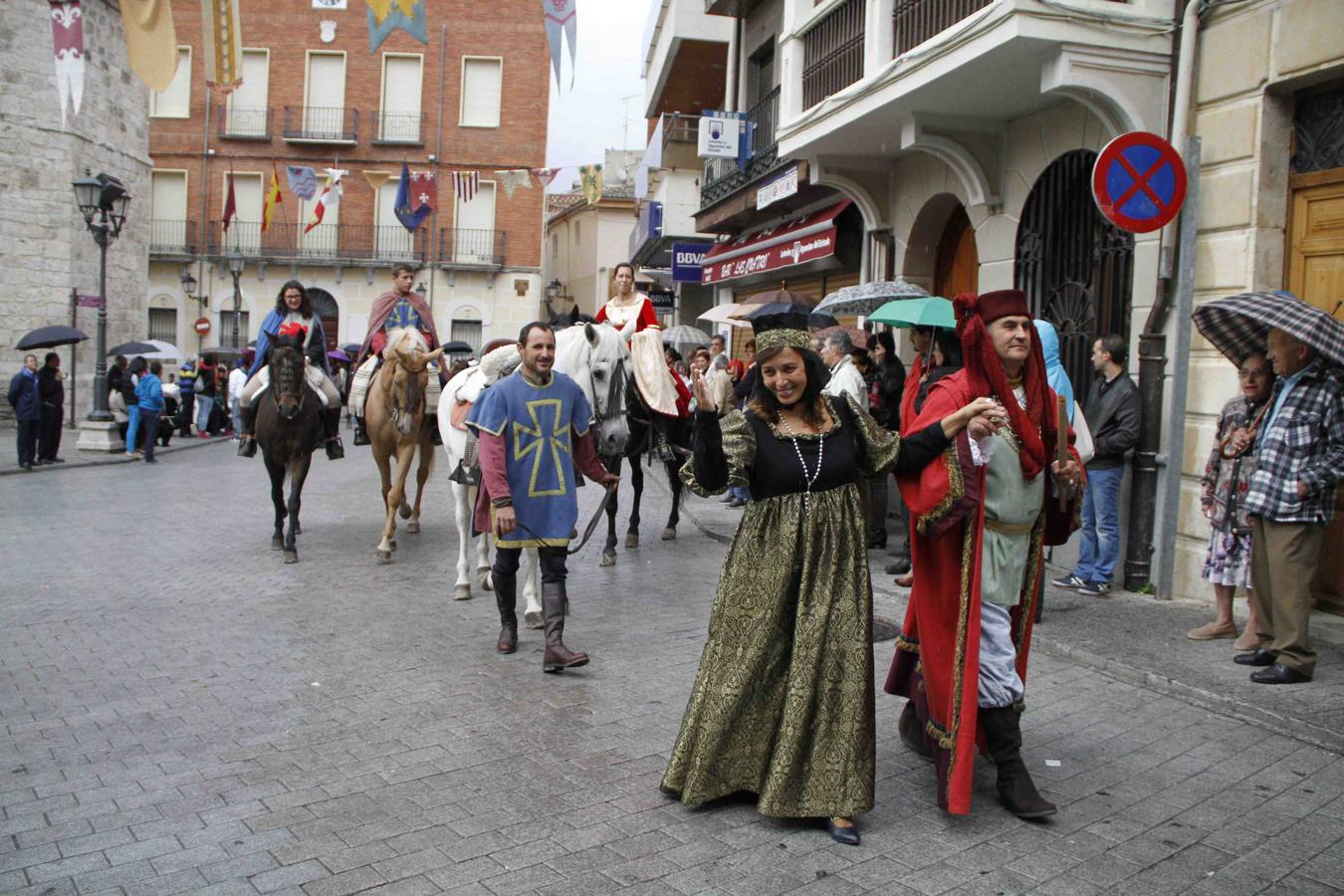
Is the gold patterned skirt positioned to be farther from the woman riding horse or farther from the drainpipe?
the woman riding horse

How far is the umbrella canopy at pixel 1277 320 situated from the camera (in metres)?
5.80

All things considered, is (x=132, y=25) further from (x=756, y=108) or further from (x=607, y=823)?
(x=607, y=823)

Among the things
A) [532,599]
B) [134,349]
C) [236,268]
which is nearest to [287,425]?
[532,599]

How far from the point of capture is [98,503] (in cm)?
1331

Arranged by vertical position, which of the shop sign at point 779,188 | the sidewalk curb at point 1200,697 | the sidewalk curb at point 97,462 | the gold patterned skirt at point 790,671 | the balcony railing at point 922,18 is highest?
the balcony railing at point 922,18

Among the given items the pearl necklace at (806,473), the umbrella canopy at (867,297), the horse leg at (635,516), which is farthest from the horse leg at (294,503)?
the pearl necklace at (806,473)

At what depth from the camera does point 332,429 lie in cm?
1102

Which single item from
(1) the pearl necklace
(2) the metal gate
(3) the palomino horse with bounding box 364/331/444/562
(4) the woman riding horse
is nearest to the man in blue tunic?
(1) the pearl necklace

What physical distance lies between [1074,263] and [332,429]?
7.08m

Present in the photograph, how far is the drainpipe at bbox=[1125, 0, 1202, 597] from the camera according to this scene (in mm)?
8203

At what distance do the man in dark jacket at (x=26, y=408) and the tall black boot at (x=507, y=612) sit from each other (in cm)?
1311

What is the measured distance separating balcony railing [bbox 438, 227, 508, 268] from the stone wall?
13460 millimetres

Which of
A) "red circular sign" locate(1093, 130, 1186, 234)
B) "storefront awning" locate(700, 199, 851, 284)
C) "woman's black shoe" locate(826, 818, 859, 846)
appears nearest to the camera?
"woman's black shoe" locate(826, 818, 859, 846)

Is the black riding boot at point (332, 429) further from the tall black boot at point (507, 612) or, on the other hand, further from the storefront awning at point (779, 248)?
the storefront awning at point (779, 248)
